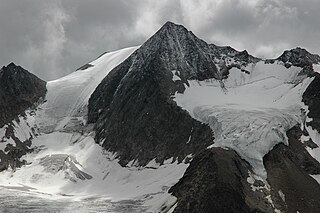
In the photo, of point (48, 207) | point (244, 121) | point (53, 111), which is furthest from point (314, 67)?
point (48, 207)

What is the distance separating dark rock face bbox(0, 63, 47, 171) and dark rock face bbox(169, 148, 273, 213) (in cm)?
5453

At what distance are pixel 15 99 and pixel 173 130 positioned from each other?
5872 cm

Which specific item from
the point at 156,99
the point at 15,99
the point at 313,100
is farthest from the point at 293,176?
the point at 15,99

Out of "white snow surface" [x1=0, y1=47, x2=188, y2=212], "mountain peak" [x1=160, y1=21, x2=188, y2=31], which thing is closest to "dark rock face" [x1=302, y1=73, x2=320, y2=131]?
"white snow surface" [x1=0, y1=47, x2=188, y2=212]

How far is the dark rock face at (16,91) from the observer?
141125 millimetres

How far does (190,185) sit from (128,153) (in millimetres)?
43260

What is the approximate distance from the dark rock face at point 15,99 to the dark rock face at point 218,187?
54.5 metres

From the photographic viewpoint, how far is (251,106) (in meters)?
114

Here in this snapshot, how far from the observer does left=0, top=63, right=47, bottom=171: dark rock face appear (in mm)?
121950

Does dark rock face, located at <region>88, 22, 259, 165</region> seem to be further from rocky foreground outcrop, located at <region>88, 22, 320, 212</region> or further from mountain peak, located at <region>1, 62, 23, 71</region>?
mountain peak, located at <region>1, 62, 23, 71</region>

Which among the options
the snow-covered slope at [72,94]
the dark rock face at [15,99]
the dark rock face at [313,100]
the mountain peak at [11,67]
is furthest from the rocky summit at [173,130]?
the mountain peak at [11,67]

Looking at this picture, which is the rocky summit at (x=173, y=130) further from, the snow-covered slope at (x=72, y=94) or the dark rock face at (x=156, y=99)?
the snow-covered slope at (x=72, y=94)

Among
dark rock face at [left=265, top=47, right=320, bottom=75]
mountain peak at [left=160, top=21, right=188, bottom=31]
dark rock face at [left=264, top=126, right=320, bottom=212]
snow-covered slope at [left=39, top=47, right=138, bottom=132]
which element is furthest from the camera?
mountain peak at [left=160, top=21, right=188, bottom=31]

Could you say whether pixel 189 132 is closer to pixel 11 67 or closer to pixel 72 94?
pixel 72 94
